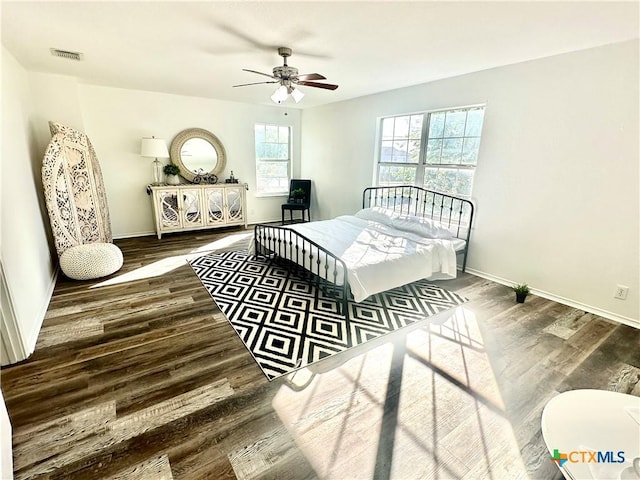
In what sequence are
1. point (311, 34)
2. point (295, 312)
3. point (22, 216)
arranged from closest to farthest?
point (311, 34)
point (22, 216)
point (295, 312)

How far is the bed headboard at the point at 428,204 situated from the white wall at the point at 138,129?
2.83 m

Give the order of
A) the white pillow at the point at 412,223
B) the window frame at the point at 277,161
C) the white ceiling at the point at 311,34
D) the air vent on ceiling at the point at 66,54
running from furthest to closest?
1. the window frame at the point at 277,161
2. the white pillow at the point at 412,223
3. the air vent on ceiling at the point at 66,54
4. the white ceiling at the point at 311,34

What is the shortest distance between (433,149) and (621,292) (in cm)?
252

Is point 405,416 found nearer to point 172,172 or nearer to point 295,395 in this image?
point 295,395

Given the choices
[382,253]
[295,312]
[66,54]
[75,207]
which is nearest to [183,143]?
[75,207]

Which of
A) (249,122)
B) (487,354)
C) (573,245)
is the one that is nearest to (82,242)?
(249,122)

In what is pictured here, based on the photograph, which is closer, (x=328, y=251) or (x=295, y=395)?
(x=295, y=395)

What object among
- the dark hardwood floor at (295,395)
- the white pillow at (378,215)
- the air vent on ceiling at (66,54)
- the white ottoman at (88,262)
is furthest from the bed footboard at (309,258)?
the air vent on ceiling at (66,54)

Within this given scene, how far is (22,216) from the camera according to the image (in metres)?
2.74

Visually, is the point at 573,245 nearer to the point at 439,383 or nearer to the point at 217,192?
the point at 439,383

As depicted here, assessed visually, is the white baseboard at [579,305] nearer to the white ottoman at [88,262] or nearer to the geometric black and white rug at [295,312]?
the geometric black and white rug at [295,312]

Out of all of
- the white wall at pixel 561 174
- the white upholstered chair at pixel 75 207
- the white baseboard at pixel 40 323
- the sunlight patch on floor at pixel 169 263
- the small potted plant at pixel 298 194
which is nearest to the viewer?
the white baseboard at pixel 40 323

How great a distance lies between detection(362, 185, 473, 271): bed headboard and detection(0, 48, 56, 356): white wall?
4.22 m

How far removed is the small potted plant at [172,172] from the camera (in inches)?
208
